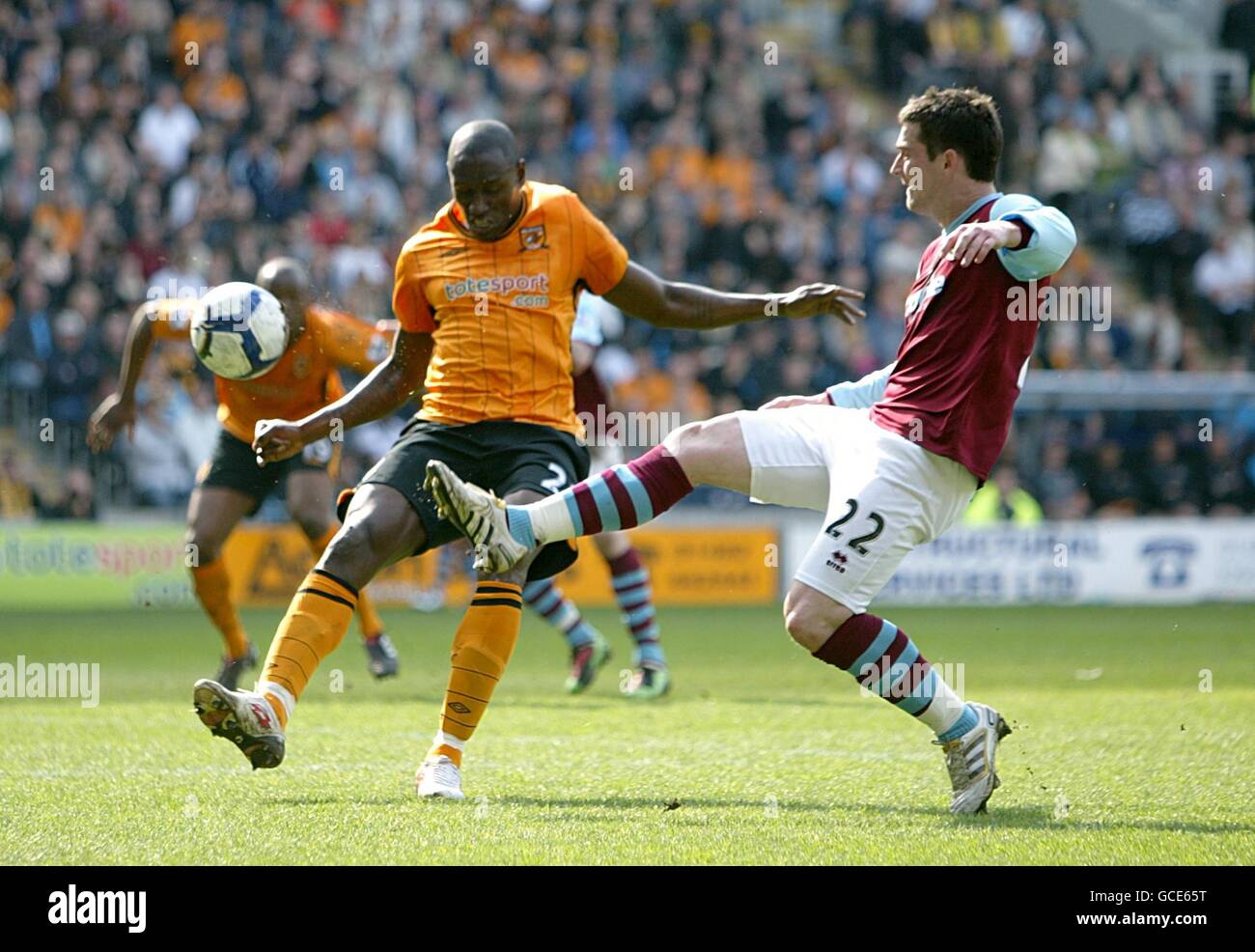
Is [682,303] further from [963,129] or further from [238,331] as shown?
[238,331]

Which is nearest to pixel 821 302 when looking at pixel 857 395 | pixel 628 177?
pixel 857 395

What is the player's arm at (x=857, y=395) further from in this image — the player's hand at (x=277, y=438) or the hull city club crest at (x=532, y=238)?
the player's hand at (x=277, y=438)

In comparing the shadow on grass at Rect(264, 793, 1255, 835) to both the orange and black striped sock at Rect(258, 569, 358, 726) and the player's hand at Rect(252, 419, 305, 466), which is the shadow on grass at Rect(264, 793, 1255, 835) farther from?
the player's hand at Rect(252, 419, 305, 466)

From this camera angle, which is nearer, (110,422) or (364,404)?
(364,404)

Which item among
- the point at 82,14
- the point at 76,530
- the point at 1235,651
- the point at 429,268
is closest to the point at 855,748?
the point at 429,268

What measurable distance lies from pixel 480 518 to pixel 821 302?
1667 millimetres

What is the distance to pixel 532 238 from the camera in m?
6.53

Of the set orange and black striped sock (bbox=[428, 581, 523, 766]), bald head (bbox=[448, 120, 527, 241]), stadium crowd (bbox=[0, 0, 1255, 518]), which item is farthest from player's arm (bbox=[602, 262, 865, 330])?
stadium crowd (bbox=[0, 0, 1255, 518])

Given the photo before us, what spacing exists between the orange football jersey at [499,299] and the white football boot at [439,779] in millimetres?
1273

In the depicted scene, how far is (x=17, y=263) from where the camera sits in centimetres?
1778

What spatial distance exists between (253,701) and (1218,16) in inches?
912

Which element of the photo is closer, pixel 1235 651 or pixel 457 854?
pixel 457 854
